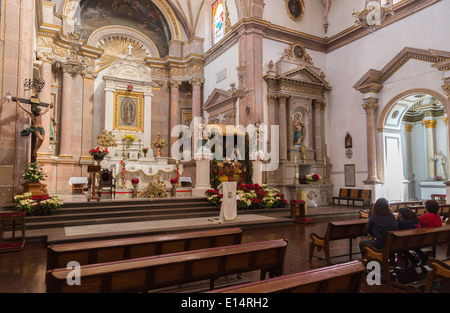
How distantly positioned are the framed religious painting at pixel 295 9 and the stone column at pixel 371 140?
6.17m

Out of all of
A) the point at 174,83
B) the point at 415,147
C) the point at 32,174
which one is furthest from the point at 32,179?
the point at 415,147

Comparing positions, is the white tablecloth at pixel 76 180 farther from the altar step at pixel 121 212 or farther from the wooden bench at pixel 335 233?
the wooden bench at pixel 335 233

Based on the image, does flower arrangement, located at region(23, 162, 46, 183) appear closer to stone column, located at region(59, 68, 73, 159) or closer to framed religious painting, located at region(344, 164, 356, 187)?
stone column, located at region(59, 68, 73, 159)

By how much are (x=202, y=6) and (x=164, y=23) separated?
285 cm

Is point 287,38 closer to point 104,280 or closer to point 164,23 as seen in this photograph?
point 164,23

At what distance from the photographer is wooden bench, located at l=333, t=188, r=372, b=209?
1378cm

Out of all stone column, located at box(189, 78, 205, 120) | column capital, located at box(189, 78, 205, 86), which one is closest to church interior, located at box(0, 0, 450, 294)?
stone column, located at box(189, 78, 205, 120)

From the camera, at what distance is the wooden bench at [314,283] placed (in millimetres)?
2309

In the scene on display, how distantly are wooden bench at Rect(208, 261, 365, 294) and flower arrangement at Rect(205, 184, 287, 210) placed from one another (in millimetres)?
8430

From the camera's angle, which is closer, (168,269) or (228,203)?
(168,269)

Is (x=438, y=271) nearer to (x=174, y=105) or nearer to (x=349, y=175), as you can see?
(x=349, y=175)

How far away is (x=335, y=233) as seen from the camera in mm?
5293

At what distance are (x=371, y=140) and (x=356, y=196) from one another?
2.78 m

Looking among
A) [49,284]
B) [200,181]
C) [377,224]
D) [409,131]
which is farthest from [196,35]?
[49,284]
